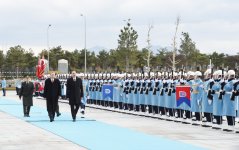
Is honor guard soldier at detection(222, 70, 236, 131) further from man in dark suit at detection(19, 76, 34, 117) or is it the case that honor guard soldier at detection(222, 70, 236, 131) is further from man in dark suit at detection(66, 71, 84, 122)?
man in dark suit at detection(19, 76, 34, 117)

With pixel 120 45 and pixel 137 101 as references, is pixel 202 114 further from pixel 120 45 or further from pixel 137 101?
pixel 120 45

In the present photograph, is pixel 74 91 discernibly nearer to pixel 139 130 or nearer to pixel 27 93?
pixel 27 93

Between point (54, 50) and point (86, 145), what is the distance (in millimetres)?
99313

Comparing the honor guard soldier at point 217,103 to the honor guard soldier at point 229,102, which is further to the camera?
the honor guard soldier at point 217,103

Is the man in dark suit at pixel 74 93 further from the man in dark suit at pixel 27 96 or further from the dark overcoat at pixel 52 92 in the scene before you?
the man in dark suit at pixel 27 96

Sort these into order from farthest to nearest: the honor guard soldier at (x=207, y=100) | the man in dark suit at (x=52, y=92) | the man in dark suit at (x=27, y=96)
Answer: the man in dark suit at (x=27, y=96) → the man in dark suit at (x=52, y=92) → the honor guard soldier at (x=207, y=100)

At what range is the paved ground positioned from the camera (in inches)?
642

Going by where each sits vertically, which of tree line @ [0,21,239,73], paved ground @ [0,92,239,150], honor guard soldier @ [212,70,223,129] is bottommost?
paved ground @ [0,92,239,150]

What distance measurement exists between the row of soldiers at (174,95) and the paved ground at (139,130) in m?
0.85

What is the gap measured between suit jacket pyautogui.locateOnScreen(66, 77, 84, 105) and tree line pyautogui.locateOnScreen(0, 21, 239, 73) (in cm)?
7303

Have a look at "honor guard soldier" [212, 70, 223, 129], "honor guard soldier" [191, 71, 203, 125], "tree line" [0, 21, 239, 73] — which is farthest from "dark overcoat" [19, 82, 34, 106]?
"tree line" [0, 21, 239, 73]

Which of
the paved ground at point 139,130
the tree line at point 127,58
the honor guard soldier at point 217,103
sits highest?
the tree line at point 127,58

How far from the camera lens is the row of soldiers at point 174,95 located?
21.7 meters

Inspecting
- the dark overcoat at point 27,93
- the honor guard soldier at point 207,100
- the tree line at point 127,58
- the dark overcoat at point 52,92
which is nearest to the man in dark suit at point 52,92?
the dark overcoat at point 52,92
